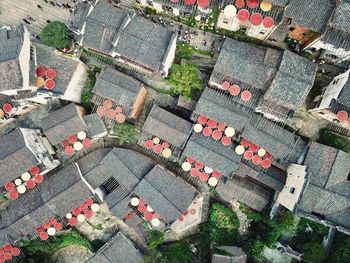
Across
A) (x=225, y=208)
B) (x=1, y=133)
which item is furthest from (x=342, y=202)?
(x=1, y=133)

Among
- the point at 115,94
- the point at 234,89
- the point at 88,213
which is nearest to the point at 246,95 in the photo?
the point at 234,89

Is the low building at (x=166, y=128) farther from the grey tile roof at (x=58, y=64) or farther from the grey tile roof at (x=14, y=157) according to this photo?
the grey tile roof at (x=14, y=157)

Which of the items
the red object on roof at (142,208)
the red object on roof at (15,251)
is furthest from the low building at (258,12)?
the red object on roof at (15,251)

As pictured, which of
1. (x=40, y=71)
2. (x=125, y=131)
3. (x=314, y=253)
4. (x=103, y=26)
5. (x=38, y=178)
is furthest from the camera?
(x=125, y=131)

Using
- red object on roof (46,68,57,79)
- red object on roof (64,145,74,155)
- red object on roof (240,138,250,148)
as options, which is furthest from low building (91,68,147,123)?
red object on roof (240,138,250,148)

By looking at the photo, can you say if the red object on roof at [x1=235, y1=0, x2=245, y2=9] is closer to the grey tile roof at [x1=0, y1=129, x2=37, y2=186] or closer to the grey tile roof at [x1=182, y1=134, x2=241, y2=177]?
the grey tile roof at [x1=182, y1=134, x2=241, y2=177]

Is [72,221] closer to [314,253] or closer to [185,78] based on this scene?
[185,78]
